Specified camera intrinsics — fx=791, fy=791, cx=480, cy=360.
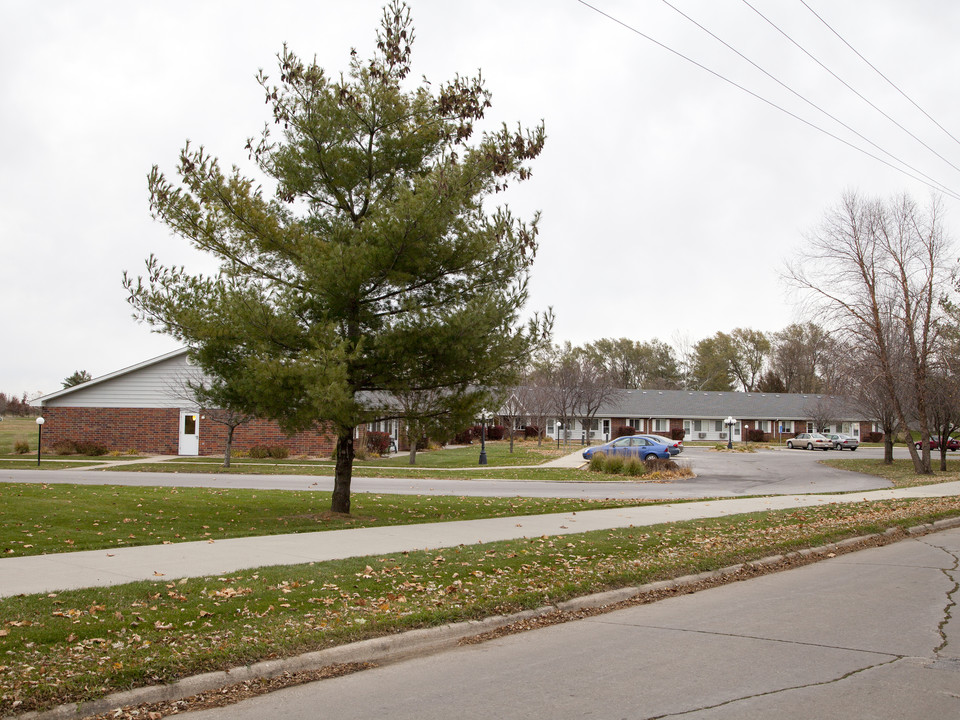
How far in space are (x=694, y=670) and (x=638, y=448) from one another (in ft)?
99.7

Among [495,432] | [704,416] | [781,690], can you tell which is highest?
[704,416]

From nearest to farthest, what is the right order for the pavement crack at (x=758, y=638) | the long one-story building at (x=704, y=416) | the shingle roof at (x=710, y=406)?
1. the pavement crack at (x=758, y=638)
2. the long one-story building at (x=704, y=416)
3. the shingle roof at (x=710, y=406)

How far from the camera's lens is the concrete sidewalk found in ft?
A: 28.1

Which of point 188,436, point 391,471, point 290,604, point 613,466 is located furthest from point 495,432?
point 290,604

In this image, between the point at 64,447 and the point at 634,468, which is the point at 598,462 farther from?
the point at 64,447

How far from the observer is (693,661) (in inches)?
247

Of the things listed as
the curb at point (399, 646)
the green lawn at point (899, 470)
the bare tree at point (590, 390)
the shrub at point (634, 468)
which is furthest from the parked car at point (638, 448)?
the curb at point (399, 646)

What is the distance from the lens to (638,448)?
118 feet

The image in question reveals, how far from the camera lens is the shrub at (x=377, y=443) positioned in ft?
131

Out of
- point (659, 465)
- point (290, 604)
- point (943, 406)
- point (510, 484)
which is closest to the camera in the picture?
point (290, 604)

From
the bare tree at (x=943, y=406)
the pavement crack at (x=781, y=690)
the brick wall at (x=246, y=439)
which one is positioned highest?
the bare tree at (x=943, y=406)

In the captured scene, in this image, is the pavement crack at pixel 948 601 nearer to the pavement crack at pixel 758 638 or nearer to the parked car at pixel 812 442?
the pavement crack at pixel 758 638

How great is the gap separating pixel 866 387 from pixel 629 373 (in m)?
68.7

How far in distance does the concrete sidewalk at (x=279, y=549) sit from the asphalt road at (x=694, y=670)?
12.4 feet
